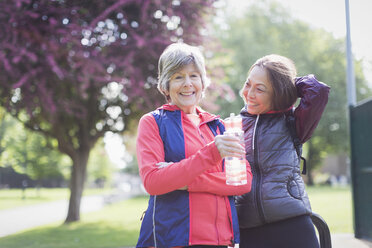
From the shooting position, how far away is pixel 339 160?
57.0 m

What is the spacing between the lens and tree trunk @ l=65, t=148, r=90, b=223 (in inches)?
416

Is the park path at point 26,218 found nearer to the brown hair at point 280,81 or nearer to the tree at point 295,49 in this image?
the brown hair at point 280,81

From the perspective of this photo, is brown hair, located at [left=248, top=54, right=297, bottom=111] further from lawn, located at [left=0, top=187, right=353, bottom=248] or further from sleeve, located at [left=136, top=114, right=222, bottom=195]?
lawn, located at [left=0, top=187, right=353, bottom=248]

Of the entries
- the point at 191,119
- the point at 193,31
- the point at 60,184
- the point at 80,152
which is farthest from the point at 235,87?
the point at 60,184

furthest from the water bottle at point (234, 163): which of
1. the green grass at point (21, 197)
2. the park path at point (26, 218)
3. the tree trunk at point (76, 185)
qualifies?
the green grass at point (21, 197)

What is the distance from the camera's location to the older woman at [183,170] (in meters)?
1.88

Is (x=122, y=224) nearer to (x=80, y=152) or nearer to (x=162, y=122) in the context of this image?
(x=80, y=152)

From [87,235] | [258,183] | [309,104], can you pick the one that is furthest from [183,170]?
[87,235]

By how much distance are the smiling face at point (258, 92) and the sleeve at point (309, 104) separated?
0.64 ft

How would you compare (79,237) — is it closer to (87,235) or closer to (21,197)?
(87,235)

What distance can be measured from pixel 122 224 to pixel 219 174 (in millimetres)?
8738

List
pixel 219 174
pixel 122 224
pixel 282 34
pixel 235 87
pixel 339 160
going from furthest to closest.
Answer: pixel 339 160, pixel 282 34, pixel 235 87, pixel 122 224, pixel 219 174

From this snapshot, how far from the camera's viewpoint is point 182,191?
202 centimetres

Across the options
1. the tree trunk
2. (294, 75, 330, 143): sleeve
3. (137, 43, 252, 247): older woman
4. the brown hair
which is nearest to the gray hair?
(137, 43, 252, 247): older woman
